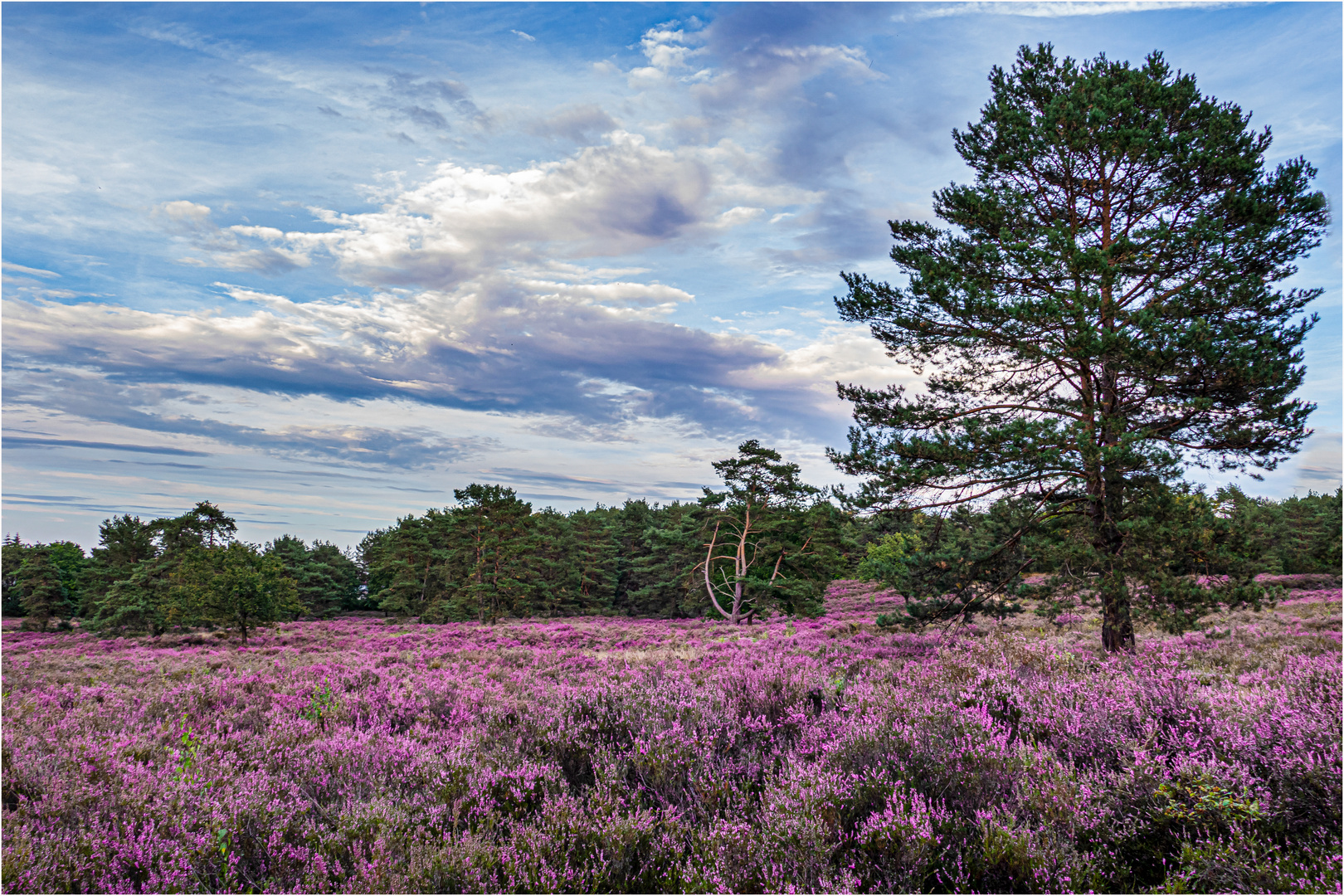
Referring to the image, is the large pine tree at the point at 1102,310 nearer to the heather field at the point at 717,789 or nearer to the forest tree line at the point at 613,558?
the forest tree line at the point at 613,558

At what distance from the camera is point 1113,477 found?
31.7ft

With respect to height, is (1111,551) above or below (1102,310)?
below

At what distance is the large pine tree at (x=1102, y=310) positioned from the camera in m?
9.12

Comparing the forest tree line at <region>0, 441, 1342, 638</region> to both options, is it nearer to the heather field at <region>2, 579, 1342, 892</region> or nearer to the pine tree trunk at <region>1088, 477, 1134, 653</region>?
the pine tree trunk at <region>1088, 477, 1134, 653</region>

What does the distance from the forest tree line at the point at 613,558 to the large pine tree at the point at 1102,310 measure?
801mm

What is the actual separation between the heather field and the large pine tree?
12.3 ft

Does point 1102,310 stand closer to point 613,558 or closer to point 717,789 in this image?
point 717,789

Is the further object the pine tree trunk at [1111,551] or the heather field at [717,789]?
the pine tree trunk at [1111,551]

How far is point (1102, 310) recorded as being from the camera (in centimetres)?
981

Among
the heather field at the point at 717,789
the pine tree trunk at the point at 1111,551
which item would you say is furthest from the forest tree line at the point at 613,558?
the heather field at the point at 717,789

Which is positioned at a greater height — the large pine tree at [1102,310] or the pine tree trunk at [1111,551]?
the large pine tree at [1102,310]

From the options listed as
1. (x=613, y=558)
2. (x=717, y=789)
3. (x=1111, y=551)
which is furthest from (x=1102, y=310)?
(x=613, y=558)

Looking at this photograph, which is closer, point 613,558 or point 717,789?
point 717,789

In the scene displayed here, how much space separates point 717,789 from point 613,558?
52.3m
